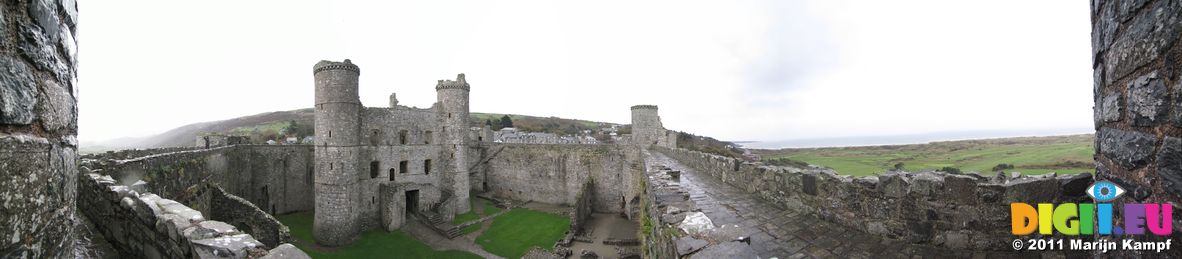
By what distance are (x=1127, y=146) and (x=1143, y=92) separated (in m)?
0.40

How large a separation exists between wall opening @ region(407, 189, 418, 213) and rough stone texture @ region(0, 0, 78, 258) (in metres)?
21.6

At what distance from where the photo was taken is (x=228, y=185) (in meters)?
18.9

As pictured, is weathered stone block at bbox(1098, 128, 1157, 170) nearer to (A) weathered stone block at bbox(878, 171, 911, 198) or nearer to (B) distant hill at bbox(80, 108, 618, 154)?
(A) weathered stone block at bbox(878, 171, 911, 198)

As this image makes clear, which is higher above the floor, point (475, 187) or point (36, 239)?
point (36, 239)

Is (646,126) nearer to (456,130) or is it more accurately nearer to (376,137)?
(456,130)

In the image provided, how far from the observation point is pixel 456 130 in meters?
23.5

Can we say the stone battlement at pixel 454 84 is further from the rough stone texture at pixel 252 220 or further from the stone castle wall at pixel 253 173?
the rough stone texture at pixel 252 220

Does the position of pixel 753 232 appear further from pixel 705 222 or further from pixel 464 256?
pixel 464 256

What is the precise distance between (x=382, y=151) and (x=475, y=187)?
30.6 ft

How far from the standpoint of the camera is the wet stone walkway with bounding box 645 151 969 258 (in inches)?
164

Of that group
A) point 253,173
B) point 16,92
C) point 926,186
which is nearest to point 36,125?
point 16,92

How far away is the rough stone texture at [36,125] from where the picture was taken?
1618 mm

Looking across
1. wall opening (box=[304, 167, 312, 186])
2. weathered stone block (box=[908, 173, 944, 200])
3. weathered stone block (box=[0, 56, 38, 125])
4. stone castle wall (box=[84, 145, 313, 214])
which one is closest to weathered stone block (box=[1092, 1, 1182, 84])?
weathered stone block (box=[908, 173, 944, 200])

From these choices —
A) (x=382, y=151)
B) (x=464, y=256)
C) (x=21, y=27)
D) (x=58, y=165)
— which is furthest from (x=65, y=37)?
(x=382, y=151)
